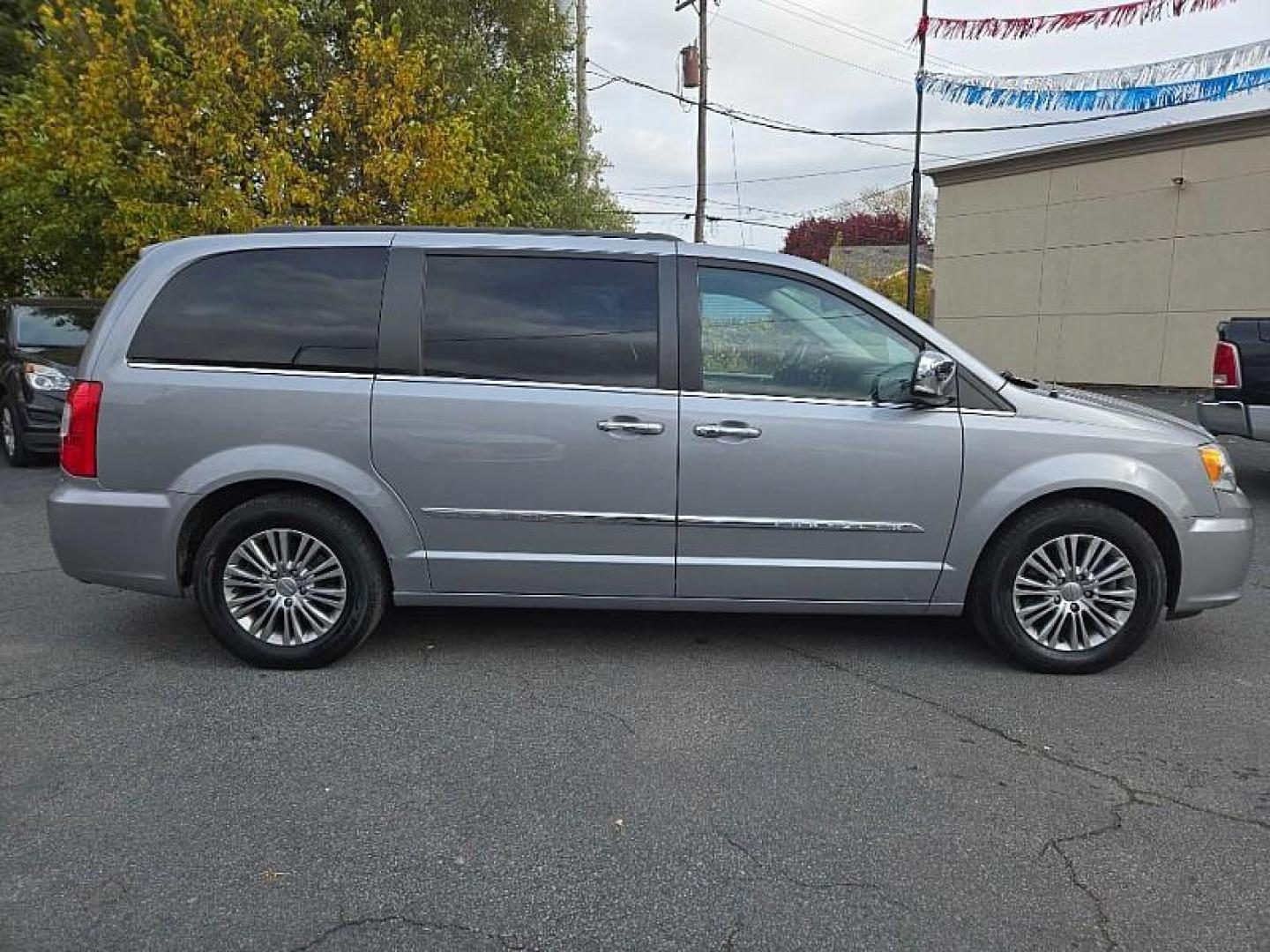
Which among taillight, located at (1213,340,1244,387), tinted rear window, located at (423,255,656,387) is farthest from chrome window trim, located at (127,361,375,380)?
taillight, located at (1213,340,1244,387)

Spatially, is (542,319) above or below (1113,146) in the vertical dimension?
below

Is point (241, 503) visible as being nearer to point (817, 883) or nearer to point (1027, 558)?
point (817, 883)

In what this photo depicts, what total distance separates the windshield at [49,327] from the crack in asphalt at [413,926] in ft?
29.4

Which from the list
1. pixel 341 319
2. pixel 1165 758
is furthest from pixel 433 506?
pixel 1165 758

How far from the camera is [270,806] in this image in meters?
2.86

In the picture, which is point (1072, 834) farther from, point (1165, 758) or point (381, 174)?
point (381, 174)

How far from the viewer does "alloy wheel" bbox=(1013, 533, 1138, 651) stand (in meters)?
3.91

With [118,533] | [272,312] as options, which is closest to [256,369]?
[272,312]

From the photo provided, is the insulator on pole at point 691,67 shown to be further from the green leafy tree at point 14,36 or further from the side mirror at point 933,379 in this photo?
the side mirror at point 933,379

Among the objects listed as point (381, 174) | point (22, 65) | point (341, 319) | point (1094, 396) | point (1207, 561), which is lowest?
point (1207, 561)

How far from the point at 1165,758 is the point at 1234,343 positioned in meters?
5.81

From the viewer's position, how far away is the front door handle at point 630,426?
3.81 metres

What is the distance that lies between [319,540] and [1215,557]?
12.9 ft

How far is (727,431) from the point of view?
3.82 m
